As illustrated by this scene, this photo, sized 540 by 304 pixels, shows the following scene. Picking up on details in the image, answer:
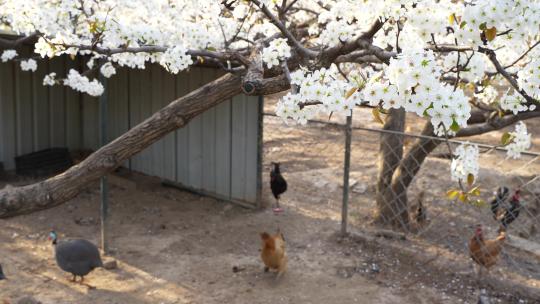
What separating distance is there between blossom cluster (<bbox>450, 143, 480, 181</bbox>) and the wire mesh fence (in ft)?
5.18

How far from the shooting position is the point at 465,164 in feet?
11.1

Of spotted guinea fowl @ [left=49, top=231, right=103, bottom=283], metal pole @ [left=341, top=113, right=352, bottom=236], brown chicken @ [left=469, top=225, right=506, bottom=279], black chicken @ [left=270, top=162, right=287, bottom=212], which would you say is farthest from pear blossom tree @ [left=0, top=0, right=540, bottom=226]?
black chicken @ [left=270, top=162, right=287, bottom=212]

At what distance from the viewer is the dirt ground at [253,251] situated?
227 inches

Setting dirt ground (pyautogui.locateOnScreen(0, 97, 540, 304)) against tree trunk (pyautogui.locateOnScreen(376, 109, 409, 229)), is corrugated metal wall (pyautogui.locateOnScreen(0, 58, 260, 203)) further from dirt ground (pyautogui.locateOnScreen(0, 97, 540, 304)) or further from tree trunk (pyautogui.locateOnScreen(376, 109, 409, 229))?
tree trunk (pyautogui.locateOnScreen(376, 109, 409, 229))

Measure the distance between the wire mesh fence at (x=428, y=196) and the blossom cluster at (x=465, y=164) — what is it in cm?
158

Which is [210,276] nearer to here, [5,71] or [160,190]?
[160,190]

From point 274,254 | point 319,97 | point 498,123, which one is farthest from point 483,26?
point 274,254

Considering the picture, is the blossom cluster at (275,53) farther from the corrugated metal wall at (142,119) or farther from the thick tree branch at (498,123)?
the corrugated metal wall at (142,119)

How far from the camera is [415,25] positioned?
3193 mm

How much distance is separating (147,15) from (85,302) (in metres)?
4.13

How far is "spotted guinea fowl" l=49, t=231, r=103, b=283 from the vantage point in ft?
18.7

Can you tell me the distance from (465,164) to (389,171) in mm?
4475

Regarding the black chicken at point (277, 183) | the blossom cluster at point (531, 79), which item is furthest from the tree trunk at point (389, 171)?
the blossom cluster at point (531, 79)

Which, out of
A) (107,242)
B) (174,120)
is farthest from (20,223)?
(174,120)
